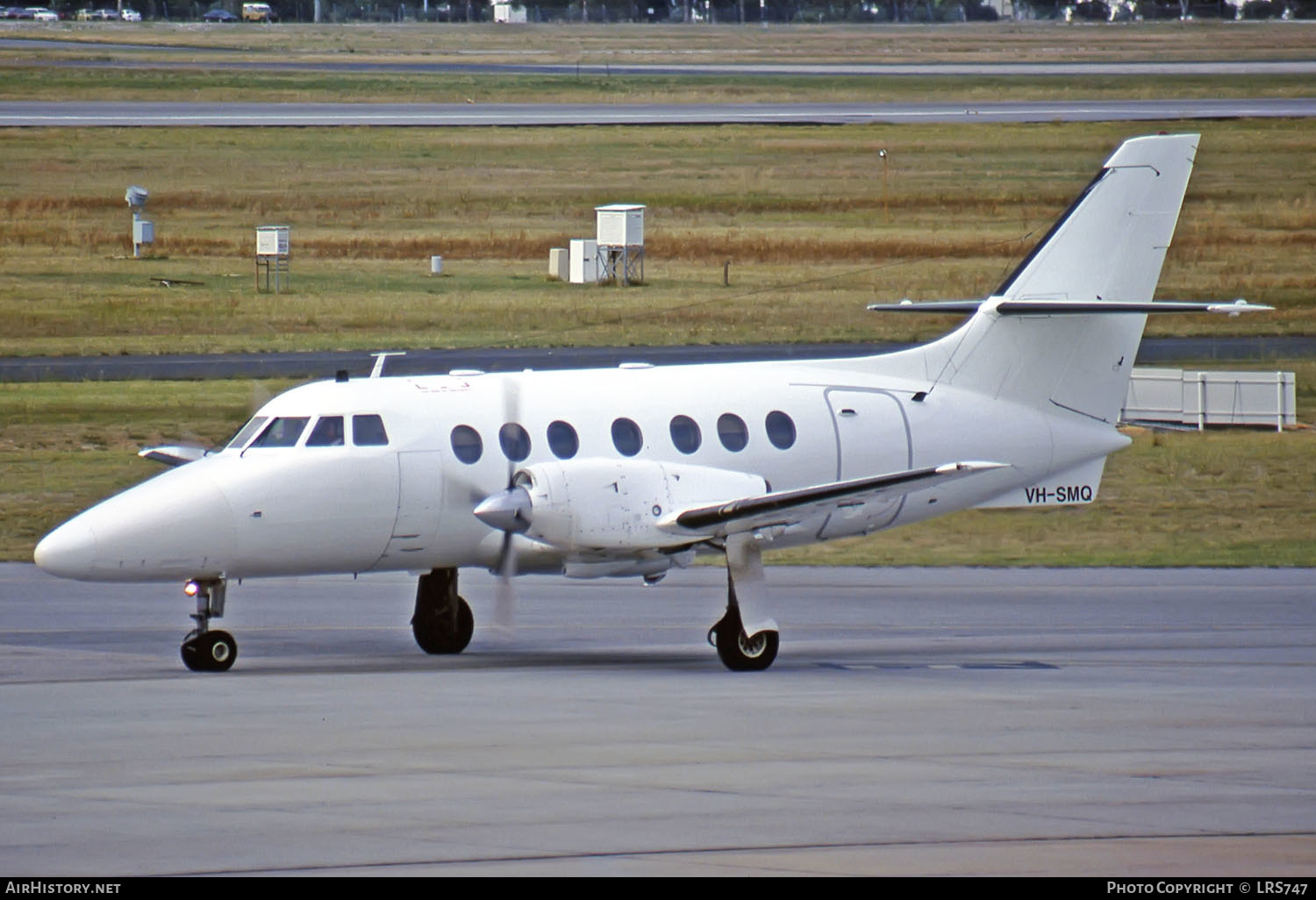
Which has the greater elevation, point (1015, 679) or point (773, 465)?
point (773, 465)

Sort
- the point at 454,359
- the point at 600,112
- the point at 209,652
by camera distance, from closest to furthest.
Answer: the point at 209,652, the point at 454,359, the point at 600,112

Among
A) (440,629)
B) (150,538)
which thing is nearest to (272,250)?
(440,629)

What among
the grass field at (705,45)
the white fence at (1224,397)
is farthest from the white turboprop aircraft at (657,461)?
the grass field at (705,45)

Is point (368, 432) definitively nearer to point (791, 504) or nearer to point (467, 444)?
point (467, 444)

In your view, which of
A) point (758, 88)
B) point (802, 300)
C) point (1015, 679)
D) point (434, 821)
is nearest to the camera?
point (434, 821)

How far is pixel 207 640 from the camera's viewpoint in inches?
755

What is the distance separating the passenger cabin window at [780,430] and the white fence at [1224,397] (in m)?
21.5

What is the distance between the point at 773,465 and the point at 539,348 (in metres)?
30.0

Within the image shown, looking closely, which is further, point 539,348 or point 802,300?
point 802,300

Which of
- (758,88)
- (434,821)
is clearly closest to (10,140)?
(758,88)

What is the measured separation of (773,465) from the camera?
21141 millimetres

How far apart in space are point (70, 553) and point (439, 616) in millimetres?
4574

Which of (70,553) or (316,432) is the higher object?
(316,432)

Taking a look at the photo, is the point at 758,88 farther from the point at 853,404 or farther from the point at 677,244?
the point at 853,404
